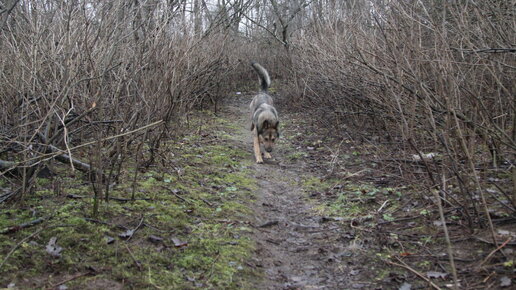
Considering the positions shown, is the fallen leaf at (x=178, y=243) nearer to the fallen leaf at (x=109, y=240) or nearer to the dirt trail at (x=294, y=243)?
the fallen leaf at (x=109, y=240)

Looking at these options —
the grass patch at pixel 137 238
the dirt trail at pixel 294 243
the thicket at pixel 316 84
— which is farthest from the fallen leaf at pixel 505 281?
the grass patch at pixel 137 238

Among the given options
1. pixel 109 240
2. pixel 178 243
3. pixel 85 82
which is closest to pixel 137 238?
pixel 109 240

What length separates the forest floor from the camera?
3312 mm

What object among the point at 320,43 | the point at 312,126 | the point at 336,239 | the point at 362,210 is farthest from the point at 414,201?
the point at 312,126

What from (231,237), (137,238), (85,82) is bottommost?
(231,237)

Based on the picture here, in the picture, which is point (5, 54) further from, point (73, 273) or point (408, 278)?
point (408, 278)

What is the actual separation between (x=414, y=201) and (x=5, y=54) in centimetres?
541

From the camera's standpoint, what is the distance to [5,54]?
539 cm

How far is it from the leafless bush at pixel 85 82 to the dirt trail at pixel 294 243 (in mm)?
1731

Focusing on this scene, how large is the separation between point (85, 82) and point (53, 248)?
2.14 m

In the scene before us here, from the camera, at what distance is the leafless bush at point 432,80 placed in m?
3.93

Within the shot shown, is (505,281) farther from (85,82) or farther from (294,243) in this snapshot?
(85,82)

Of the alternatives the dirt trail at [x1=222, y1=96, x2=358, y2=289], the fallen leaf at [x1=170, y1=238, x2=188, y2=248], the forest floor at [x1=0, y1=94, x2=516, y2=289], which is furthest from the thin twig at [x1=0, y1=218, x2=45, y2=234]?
the dirt trail at [x1=222, y1=96, x2=358, y2=289]

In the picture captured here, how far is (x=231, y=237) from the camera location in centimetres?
441
